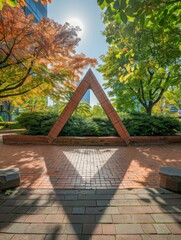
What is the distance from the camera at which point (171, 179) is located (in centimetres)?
274

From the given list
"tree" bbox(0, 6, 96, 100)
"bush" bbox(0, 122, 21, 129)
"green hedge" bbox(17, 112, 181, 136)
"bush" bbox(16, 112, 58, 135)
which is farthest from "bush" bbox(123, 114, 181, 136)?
"bush" bbox(0, 122, 21, 129)

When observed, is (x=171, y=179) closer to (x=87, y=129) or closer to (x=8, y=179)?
(x=8, y=179)

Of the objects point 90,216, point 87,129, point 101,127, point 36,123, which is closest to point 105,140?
point 101,127

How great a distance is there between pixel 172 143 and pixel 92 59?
638cm

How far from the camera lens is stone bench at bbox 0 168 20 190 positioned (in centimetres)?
278

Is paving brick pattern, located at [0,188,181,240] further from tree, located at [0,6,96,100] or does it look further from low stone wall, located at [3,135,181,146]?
tree, located at [0,6,96,100]

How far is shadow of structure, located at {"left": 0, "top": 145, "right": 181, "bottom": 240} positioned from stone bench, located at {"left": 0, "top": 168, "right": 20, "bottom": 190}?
9.8 inches

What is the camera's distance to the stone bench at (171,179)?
2683 mm

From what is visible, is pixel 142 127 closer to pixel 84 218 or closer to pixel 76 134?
pixel 76 134

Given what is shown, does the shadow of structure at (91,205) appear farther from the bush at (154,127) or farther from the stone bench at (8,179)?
the bush at (154,127)

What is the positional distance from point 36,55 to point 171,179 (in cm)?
719

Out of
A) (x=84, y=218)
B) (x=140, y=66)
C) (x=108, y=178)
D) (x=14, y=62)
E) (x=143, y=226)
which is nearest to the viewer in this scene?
(x=143, y=226)

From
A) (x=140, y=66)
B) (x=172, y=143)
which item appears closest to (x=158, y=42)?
(x=172, y=143)

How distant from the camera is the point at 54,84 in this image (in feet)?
26.6
